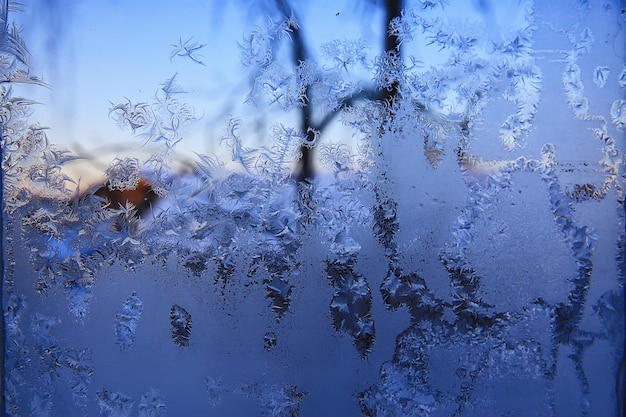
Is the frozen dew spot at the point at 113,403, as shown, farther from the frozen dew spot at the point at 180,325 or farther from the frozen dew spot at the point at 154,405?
the frozen dew spot at the point at 180,325

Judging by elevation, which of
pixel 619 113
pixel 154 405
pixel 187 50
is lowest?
pixel 154 405

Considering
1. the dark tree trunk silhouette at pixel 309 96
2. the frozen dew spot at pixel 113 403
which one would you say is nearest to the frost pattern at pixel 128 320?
the frozen dew spot at pixel 113 403

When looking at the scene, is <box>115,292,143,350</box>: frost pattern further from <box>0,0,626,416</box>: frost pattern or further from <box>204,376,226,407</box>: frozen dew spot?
<box>204,376,226,407</box>: frozen dew spot

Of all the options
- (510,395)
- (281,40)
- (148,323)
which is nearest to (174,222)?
(148,323)

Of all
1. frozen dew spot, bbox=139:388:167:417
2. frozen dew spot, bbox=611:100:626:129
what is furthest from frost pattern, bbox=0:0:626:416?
frozen dew spot, bbox=139:388:167:417

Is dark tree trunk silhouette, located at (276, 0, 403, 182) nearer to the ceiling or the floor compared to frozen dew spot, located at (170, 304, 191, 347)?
nearer to the ceiling

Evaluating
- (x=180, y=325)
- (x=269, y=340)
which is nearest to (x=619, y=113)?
(x=269, y=340)

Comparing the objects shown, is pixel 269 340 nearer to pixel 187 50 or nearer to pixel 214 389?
pixel 214 389

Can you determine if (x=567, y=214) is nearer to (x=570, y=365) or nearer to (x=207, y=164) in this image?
(x=570, y=365)
